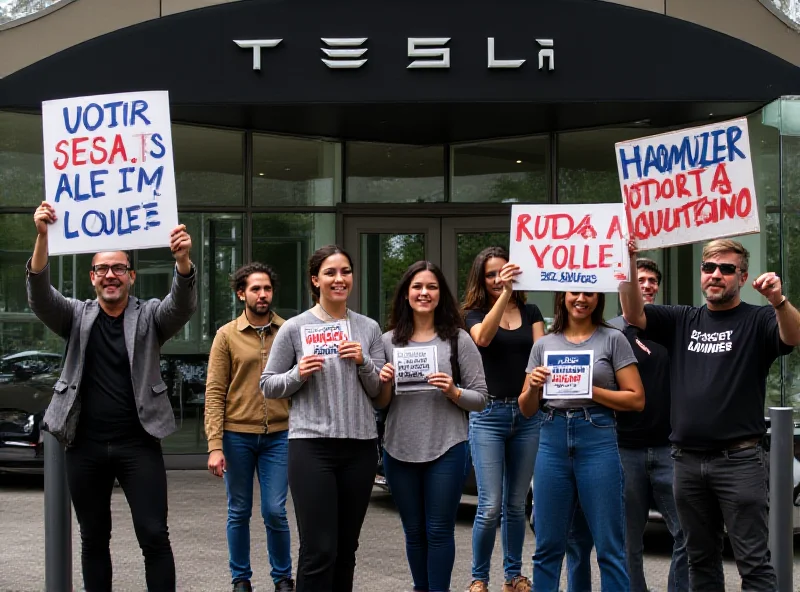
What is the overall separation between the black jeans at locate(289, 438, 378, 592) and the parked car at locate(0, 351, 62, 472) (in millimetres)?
7214

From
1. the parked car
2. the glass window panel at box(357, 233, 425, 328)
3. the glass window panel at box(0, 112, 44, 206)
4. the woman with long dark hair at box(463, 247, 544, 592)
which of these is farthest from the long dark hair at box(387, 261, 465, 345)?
the glass window panel at box(0, 112, 44, 206)

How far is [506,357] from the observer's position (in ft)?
24.3

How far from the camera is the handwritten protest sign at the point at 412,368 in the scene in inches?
257

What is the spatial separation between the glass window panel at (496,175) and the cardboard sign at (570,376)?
8665 mm

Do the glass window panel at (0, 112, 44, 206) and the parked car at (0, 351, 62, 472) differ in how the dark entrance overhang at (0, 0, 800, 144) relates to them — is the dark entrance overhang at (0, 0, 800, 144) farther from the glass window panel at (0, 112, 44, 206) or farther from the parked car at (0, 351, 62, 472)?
the parked car at (0, 351, 62, 472)

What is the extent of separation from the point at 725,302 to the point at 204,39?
7489mm

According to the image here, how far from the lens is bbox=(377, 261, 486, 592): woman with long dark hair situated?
6473 millimetres

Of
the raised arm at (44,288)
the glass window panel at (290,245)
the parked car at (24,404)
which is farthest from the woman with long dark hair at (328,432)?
the glass window panel at (290,245)

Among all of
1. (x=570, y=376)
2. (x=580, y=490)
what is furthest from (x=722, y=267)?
(x=580, y=490)

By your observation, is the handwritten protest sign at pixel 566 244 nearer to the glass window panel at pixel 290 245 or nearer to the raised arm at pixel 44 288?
the raised arm at pixel 44 288

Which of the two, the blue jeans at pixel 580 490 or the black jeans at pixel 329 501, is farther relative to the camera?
the blue jeans at pixel 580 490

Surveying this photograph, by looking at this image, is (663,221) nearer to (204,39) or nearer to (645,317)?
(645,317)

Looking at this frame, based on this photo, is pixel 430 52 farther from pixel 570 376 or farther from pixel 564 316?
pixel 570 376

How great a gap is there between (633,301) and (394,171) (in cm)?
930
